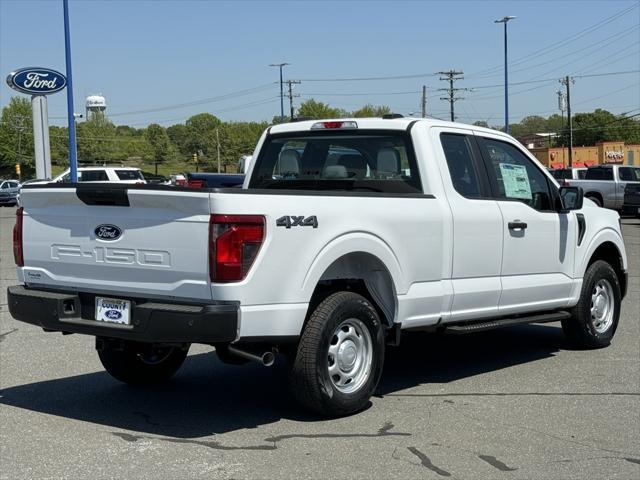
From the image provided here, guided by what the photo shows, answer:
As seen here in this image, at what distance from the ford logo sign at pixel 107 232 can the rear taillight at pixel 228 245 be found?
2.54 feet

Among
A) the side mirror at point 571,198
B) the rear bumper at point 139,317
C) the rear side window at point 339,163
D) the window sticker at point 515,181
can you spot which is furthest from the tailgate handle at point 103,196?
the side mirror at point 571,198

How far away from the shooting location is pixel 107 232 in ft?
19.1

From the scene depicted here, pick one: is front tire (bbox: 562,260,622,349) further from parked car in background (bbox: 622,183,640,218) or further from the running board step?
parked car in background (bbox: 622,183,640,218)

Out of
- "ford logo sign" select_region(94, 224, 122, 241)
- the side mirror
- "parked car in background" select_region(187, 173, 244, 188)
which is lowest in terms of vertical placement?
"ford logo sign" select_region(94, 224, 122, 241)

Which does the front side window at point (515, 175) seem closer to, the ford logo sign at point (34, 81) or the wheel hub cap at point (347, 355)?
the wheel hub cap at point (347, 355)

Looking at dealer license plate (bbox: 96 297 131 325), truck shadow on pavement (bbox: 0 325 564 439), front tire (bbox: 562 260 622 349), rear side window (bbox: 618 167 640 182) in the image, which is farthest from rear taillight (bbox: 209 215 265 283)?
rear side window (bbox: 618 167 640 182)

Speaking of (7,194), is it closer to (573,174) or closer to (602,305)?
(573,174)

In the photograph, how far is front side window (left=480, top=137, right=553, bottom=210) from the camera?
25.1ft

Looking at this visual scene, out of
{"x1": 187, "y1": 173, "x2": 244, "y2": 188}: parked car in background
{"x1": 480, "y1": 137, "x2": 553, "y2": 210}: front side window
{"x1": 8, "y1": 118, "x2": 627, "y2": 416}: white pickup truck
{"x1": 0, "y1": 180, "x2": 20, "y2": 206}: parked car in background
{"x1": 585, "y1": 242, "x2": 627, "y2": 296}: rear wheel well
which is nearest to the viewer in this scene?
{"x1": 8, "y1": 118, "x2": 627, "y2": 416}: white pickup truck

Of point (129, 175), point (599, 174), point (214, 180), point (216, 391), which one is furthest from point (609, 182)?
point (216, 391)

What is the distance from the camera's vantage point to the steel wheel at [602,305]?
876cm

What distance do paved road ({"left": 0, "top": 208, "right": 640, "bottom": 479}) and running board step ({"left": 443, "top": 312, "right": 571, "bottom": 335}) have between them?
43 centimetres

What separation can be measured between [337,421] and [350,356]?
0.44 meters

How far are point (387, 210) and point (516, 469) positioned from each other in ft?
6.76
